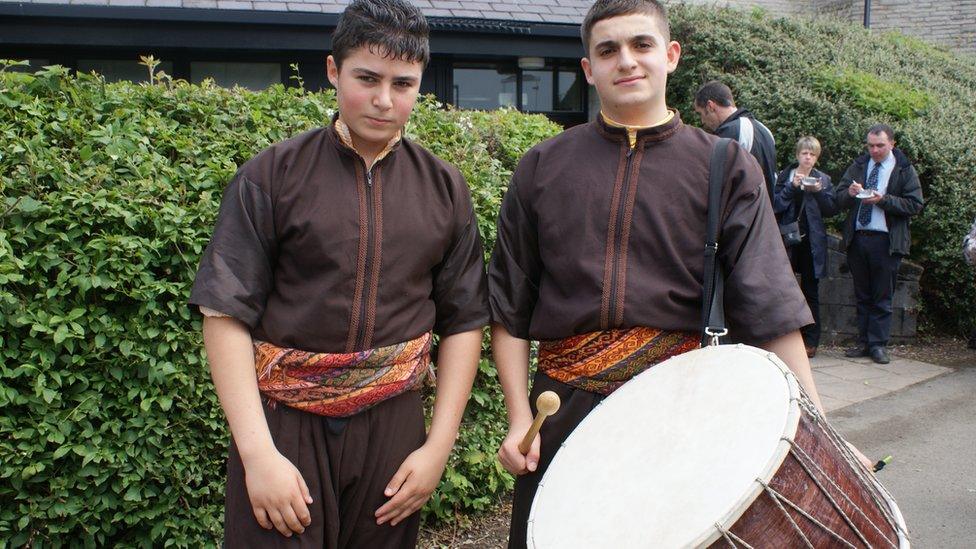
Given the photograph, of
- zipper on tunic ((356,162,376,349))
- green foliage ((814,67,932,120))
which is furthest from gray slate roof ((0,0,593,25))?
zipper on tunic ((356,162,376,349))

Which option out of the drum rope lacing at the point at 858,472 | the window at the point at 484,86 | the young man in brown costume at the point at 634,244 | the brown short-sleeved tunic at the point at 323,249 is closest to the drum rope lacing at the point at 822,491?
the drum rope lacing at the point at 858,472

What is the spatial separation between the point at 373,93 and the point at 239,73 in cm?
832

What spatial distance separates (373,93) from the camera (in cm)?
203

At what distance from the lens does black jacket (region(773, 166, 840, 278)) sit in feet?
25.5

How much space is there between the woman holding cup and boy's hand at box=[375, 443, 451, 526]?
632cm

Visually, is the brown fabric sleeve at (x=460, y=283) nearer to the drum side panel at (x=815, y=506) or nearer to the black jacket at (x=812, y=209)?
the drum side panel at (x=815, y=506)

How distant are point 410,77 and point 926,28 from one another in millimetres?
20109

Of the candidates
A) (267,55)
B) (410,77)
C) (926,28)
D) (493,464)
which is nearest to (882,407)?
(493,464)

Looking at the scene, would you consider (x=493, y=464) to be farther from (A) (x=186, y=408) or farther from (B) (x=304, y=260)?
(B) (x=304, y=260)

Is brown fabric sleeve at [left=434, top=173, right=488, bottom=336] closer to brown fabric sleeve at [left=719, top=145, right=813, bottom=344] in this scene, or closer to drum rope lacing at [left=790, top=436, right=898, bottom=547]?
brown fabric sleeve at [left=719, top=145, right=813, bottom=344]

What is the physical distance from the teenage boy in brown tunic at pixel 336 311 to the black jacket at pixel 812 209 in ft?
20.7

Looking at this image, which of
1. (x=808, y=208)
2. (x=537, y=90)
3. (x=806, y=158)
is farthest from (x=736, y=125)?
(x=537, y=90)

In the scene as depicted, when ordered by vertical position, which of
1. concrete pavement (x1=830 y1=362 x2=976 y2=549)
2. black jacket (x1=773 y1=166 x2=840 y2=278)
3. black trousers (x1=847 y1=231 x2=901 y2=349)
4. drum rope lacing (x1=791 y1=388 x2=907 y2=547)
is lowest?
concrete pavement (x1=830 y1=362 x2=976 y2=549)

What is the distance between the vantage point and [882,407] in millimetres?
6352
